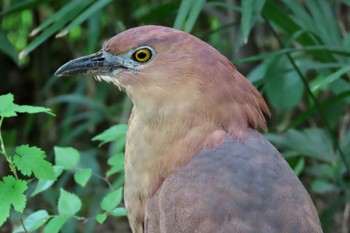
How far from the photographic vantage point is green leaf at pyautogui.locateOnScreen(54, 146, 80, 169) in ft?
8.53

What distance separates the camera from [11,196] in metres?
2.20

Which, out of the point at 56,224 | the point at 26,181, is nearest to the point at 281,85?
the point at 56,224

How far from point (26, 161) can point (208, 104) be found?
59 cm

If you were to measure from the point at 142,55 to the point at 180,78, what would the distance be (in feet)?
0.47

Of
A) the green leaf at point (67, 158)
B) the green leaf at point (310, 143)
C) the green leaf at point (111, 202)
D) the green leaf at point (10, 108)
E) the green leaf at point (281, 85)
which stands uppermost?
the green leaf at point (10, 108)

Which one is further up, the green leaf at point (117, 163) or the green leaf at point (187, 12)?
the green leaf at point (187, 12)

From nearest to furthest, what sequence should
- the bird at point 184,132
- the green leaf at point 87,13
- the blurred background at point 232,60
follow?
the bird at point 184,132 < the green leaf at point 87,13 < the blurred background at point 232,60

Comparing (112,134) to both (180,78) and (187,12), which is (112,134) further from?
(187,12)

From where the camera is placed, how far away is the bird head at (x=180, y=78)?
2.45 m

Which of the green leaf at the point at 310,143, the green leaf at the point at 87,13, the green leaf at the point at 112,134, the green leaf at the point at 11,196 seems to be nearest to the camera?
the green leaf at the point at 11,196

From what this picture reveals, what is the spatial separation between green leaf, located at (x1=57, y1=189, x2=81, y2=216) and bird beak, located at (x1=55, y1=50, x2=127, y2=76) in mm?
389

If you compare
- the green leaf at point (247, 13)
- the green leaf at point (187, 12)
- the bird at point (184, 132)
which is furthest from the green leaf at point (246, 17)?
the bird at point (184, 132)

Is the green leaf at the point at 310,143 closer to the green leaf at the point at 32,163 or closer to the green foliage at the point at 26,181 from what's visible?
the green foliage at the point at 26,181

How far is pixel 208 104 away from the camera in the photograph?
2.45m
